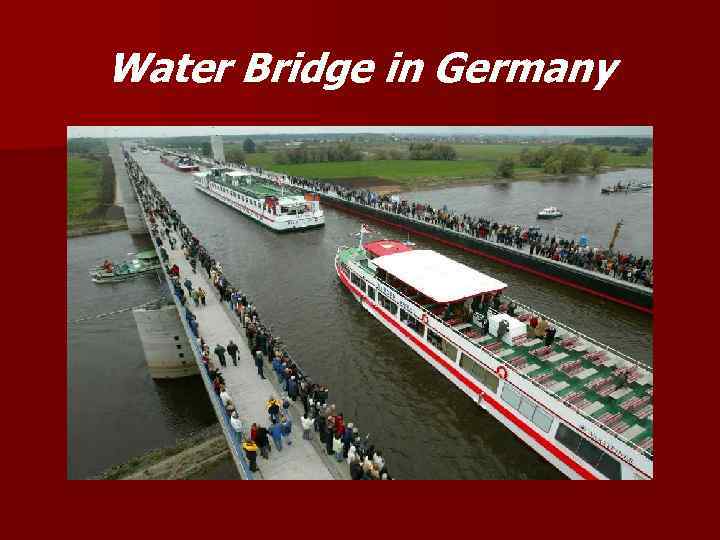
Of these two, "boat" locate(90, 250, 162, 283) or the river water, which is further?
"boat" locate(90, 250, 162, 283)

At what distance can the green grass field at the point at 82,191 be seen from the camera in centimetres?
6036

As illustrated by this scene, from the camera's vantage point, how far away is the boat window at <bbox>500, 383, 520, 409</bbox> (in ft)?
50.4

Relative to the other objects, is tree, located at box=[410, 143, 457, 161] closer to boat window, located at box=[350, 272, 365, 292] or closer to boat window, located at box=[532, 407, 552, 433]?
boat window, located at box=[350, 272, 365, 292]

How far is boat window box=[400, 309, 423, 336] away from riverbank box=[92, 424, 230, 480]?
1006cm

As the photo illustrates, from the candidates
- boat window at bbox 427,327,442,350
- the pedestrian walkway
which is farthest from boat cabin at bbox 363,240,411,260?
the pedestrian walkway

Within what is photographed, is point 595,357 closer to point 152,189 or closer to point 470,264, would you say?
point 470,264

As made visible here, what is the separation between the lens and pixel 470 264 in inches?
1390

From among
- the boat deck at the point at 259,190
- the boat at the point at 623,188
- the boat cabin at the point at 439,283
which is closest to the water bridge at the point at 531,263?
the boat deck at the point at 259,190

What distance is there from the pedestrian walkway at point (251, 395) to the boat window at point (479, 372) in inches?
302

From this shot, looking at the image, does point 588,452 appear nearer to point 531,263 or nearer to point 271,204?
point 531,263

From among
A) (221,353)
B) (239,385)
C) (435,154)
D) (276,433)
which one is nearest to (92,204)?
(221,353)

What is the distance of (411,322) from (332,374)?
473cm

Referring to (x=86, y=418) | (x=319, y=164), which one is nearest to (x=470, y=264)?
(x=86, y=418)

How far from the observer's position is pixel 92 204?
69.6 metres
